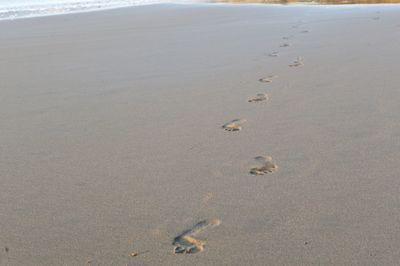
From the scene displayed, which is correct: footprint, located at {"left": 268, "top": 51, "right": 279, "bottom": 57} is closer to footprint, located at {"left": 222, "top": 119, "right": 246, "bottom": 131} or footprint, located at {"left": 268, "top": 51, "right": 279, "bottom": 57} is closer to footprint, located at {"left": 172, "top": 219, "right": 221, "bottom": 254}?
footprint, located at {"left": 222, "top": 119, "right": 246, "bottom": 131}

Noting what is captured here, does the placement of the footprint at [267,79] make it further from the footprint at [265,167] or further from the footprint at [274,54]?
the footprint at [265,167]

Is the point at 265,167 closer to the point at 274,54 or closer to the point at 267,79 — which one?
the point at 267,79

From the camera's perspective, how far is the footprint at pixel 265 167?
2.77m

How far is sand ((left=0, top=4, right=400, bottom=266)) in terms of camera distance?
2.11m

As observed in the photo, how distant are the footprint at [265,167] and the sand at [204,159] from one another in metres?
0.01

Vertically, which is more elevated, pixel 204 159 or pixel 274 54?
pixel 204 159

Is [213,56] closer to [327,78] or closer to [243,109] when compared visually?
[327,78]

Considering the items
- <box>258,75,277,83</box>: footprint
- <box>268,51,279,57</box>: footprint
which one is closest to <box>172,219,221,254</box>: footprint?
<box>258,75,277,83</box>: footprint

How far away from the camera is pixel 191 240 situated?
7.01ft

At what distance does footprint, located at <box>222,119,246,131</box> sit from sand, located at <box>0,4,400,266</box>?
0.03m

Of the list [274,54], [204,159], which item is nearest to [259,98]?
[204,159]

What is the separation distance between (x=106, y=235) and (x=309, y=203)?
89 cm

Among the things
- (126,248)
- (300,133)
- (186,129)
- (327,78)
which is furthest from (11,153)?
(327,78)

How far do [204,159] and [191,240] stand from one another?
35.9 inches
